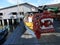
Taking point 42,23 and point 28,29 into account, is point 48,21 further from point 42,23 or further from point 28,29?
point 28,29

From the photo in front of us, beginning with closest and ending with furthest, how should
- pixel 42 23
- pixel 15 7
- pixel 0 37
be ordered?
pixel 42 23
pixel 0 37
pixel 15 7

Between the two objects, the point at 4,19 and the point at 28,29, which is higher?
the point at 28,29

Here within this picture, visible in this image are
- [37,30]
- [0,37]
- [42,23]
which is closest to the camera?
[37,30]

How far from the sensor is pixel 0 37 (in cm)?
1367

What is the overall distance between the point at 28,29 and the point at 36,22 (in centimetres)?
100

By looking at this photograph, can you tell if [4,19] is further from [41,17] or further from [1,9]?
[41,17]

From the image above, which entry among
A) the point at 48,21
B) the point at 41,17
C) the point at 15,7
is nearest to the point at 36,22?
the point at 41,17

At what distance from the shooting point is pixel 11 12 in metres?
45.1

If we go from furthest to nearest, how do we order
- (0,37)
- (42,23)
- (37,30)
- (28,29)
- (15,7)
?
(15,7) → (0,37) → (28,29) → (42,23) → (37,30)

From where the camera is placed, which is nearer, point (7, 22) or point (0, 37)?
point (0, 37)

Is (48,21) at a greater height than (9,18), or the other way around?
(48,21)

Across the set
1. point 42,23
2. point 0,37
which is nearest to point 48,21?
point 42,23

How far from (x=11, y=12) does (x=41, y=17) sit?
4036 cm

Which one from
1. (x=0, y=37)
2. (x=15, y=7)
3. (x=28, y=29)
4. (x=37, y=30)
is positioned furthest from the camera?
(x=15, y=7)
